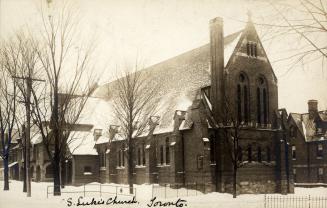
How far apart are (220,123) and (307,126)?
24.0 m

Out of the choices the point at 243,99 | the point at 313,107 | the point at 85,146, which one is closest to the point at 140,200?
the point at 243,99

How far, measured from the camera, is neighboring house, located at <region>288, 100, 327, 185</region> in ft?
174

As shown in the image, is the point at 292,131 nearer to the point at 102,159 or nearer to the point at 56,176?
the point at 102,159

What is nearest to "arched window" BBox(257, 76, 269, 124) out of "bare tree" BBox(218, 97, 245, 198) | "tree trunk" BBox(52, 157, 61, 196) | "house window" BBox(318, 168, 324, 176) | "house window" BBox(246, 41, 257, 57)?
"house window" BBox(246, 41, 257, 57)

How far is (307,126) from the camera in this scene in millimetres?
56656

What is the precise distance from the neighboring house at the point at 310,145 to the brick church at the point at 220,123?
1394 centimetres

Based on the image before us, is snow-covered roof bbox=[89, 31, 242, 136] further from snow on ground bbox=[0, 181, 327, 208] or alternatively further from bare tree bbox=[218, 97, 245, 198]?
snow on ground bbox=[0, 181, 327, 208]

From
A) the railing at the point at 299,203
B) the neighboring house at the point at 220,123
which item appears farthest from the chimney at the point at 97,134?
the railing at the point at 299,203

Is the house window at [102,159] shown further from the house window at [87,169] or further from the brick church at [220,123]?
the brick church at [220,123]

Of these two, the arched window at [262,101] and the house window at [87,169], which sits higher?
the arched window at [262,101]

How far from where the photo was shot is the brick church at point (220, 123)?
37312mm

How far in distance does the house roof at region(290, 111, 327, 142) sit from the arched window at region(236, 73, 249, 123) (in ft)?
62.3

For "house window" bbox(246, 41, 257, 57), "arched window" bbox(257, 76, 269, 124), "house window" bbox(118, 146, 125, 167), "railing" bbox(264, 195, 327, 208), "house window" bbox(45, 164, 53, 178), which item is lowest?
"house window" bbox(45, 164, 53, 178)

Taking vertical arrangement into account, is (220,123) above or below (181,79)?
below
